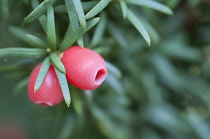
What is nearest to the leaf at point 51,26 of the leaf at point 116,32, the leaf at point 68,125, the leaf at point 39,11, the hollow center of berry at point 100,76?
the leaf at point 39,11

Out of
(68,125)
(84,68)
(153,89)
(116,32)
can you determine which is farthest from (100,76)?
(153,89)

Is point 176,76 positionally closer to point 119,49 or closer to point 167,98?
point 167,98

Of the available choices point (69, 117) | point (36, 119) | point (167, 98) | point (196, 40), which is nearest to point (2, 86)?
point (36, 119)

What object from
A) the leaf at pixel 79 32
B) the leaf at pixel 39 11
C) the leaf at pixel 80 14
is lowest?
the leaf at pixel 79 32

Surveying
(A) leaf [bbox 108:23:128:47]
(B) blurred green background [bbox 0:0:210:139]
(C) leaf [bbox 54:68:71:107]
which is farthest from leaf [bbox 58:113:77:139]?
(C) leaf [bbox 54:68:71:107]

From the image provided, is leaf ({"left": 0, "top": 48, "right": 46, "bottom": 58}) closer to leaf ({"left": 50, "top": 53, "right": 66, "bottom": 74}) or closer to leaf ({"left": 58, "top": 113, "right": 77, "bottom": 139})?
leaf ({"left": 50, "top": 53, "right": 66, "bottom": 74})

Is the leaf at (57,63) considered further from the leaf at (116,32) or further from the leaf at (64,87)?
the leaf at (116,32)
